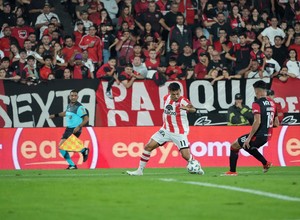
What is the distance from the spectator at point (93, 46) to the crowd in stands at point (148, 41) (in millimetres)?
31

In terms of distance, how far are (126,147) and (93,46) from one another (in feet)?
14.9

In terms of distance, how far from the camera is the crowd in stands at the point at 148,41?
85.9ft

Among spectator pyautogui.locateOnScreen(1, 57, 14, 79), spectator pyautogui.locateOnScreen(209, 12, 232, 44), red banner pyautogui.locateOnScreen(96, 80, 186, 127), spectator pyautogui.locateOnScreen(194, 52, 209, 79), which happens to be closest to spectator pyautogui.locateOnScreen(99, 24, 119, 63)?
red banner pyautogui.locateOnScreen(96, 80, 186, 127)

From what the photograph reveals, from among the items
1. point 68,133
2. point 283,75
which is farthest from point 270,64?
point 68,133

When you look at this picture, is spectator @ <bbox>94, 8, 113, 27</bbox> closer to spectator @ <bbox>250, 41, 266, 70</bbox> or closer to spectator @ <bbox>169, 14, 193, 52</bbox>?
spectator @ <bbox>169, 14, 193, 52</bbox>

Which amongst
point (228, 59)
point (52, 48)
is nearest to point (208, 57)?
point (228, 59)

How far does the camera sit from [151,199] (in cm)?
1336

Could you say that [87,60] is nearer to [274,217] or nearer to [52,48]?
[52,48]

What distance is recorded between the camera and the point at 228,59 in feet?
89.8

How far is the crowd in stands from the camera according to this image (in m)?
26.2

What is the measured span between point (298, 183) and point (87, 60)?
1250cm

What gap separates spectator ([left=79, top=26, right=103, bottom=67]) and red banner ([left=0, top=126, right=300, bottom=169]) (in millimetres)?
3699

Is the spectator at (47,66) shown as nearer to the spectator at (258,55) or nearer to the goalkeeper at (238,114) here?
the goalkeeper at (238,114)

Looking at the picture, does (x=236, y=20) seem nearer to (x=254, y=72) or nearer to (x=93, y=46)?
(x=254, y=72)
